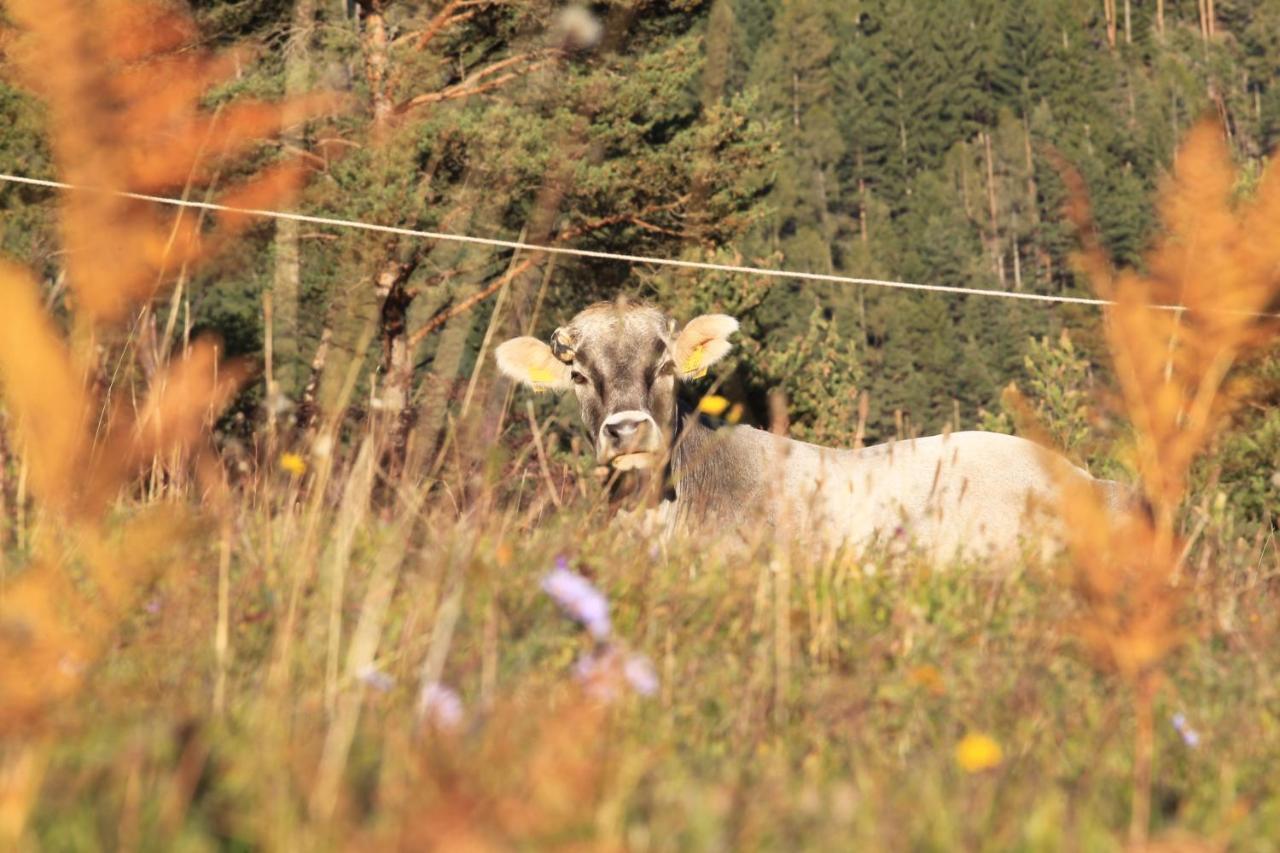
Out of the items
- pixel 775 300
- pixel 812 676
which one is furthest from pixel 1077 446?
pixel 775 300

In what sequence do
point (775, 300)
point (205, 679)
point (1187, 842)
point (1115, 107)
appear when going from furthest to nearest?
1. point (1115, 107)
2. point (775, 300)
3. point (205, 679)
4. point (1187, 842)

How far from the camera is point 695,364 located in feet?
23.6

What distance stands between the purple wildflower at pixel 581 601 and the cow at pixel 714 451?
121 inches

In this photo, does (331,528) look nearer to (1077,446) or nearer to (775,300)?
(1077,446)

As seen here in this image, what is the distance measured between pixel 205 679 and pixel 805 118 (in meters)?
123

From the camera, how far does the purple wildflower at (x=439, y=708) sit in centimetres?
259

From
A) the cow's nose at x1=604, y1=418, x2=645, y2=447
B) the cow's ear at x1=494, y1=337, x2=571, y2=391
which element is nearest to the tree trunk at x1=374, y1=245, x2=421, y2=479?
the cow's ear at x1=494, y1=337, x2=571, y2=391

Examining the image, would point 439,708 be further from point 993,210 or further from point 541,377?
point 993,210

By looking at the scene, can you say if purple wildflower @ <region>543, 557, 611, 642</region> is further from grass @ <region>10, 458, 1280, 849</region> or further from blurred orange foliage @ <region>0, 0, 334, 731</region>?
blurred orange foliage @ <region>0, 0, 334, 731</region>

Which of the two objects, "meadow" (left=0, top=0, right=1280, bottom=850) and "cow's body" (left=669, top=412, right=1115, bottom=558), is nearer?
"meadow" (left=0, top=0, right=1280, bottom=850)

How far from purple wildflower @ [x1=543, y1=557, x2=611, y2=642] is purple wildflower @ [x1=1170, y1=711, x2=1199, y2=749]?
1.17 m

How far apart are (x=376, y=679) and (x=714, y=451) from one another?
440 centimetres

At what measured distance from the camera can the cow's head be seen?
6.96m

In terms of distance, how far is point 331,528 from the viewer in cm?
408
